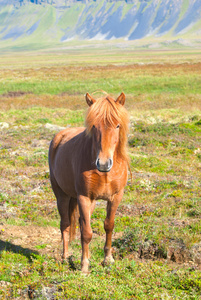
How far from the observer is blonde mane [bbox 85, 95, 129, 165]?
4801 millimetres

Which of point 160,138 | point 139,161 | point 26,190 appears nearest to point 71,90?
point 160,138

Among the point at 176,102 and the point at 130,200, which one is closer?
the point at 130,200

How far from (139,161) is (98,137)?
8.31 metres

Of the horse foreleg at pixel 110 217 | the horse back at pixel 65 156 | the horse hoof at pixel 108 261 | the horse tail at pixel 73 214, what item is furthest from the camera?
the horse tail at pixel 73 214

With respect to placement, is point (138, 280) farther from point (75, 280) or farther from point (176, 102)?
point (176, 102)

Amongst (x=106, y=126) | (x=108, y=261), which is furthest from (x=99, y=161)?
(x=108, y=261)

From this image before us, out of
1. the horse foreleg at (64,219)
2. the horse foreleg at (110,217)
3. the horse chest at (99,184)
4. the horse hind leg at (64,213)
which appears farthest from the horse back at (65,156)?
the horse foreleg at (110,217)

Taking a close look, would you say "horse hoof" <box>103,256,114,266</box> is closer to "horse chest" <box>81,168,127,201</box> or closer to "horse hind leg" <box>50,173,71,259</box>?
"horse hind leg" <box>50,173,71,259</box>

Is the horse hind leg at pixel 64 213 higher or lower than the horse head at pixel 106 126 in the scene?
lower

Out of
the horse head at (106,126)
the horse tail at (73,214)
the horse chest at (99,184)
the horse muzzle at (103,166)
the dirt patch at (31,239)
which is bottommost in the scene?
the dirt patch at (31,239)

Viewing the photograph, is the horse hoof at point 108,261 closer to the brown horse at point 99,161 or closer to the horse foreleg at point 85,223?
the brown horse at point 99,161

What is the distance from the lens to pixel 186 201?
351 inches

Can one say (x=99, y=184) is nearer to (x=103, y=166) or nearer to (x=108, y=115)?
Result: (x=103, y=166)

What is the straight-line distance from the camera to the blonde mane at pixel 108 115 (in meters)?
4.80
